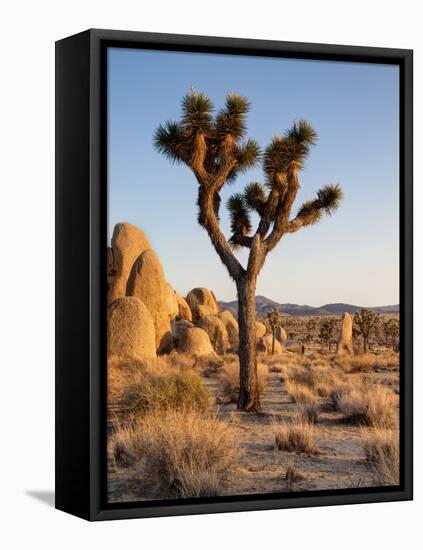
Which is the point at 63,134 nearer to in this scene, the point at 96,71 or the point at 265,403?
the point at 96,71

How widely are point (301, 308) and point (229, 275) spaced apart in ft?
2.68

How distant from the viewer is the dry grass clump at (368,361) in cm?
1683

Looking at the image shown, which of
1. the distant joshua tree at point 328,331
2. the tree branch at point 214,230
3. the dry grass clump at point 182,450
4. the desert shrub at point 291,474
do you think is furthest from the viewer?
the distant joshua tree at point 328,331

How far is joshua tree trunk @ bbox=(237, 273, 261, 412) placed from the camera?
53.9 feet

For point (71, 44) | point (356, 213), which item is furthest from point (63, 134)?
point (356, 213)

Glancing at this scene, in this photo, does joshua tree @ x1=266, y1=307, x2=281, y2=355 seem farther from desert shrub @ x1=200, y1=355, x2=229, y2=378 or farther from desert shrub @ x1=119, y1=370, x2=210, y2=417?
desert shrub @ x1=119, y1=370, x2=210, y2=417

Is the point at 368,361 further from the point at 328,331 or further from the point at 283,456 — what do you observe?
the point at 283,456

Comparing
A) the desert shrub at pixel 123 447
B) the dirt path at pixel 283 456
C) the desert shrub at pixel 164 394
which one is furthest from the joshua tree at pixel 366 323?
the desert shrub at pixel 123 447

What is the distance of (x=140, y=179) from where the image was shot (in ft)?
51.2

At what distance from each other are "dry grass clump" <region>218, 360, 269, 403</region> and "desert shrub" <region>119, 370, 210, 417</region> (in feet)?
1.27

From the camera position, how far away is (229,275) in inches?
653

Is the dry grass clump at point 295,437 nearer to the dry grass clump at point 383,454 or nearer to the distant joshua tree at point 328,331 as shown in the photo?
the dry grass clump at point 383,454

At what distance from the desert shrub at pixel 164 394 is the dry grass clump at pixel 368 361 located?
5.75ft

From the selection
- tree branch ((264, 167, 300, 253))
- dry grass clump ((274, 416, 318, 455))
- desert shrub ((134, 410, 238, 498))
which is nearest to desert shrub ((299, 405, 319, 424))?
dry grass clump ((274, 416, 318, 455))
